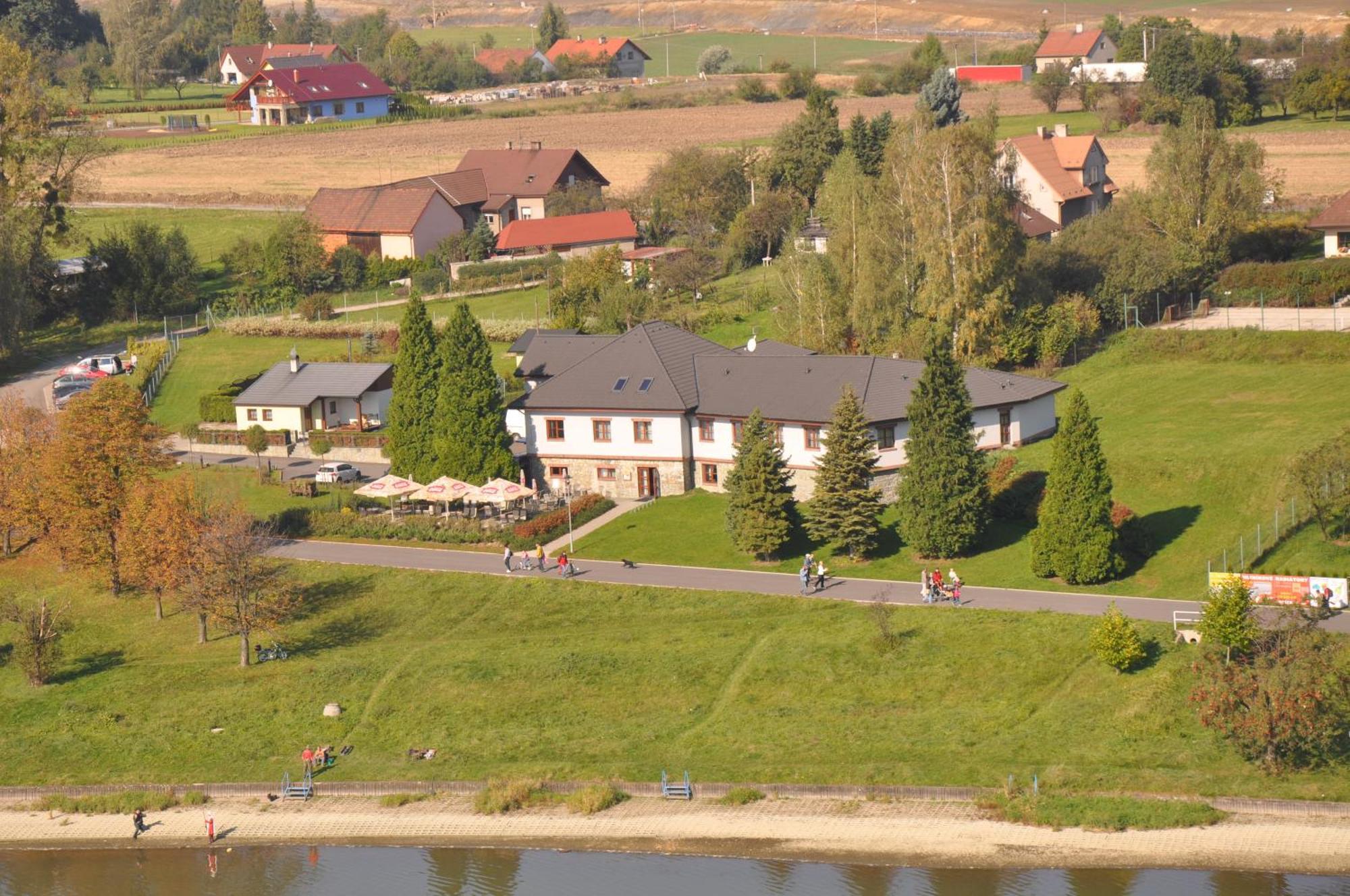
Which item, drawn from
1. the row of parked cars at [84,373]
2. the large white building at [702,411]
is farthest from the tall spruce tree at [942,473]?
the row of parked cars at [84,373]

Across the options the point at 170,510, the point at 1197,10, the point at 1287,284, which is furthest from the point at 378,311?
the point at 1197,10

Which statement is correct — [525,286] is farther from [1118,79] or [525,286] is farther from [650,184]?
[1118,79]

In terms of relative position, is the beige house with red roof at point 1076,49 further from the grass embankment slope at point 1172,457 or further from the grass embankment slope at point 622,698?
the grass embankment slope at point 622,698

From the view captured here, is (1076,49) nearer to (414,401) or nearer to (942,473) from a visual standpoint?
(414,401)

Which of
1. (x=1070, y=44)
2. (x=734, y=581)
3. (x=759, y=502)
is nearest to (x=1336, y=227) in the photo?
(x=759, y=502)

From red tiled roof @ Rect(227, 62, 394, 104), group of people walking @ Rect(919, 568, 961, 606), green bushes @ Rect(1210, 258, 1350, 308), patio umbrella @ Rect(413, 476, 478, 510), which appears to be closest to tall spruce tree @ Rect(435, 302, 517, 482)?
patio umbrella @ Rect(413, 476, 478, 510)
